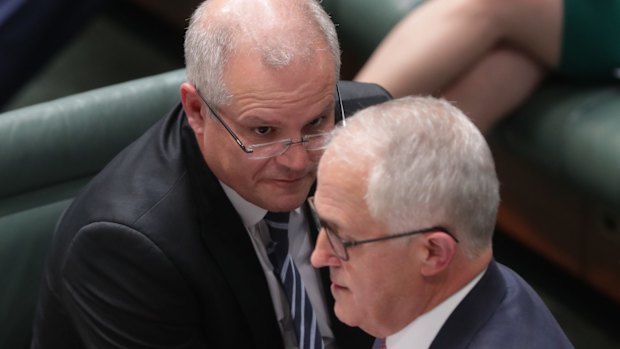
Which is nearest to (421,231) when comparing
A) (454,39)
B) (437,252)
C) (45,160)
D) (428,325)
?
(437,252)

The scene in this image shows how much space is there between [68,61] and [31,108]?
1.65 metres

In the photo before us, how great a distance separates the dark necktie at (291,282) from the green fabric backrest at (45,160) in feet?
1.38

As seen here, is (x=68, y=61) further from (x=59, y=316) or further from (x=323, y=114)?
(x=323, y=114)

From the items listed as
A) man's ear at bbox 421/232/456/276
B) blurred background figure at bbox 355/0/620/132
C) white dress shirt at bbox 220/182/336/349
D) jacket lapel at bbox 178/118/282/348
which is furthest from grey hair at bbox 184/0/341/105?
blurred background figure at bbox 355/0/620/132

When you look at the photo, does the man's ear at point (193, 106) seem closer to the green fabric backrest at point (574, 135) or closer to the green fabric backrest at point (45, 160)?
the green fabric backrest at point (45, 160)

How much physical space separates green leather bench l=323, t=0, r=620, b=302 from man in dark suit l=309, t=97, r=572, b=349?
106 cm

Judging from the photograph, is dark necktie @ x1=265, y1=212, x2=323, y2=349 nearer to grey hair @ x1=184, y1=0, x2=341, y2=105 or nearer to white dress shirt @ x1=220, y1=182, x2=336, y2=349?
white dress shirt @ x1=220, y1=182, x2=336, y2=349

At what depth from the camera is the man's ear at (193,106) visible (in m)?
1.66

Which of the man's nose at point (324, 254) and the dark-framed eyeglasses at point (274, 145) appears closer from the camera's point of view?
the man's nose at point (324, 254)

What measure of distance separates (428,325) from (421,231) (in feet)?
0.48

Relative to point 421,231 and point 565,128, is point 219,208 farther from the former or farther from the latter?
point 565,128

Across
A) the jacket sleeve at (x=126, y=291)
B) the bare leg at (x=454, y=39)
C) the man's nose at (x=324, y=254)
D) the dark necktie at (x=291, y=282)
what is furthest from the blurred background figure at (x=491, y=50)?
the man's nose at (x=324, y=254)

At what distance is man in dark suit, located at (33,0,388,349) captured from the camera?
1.60 metres

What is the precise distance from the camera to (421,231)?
128 centimetres
